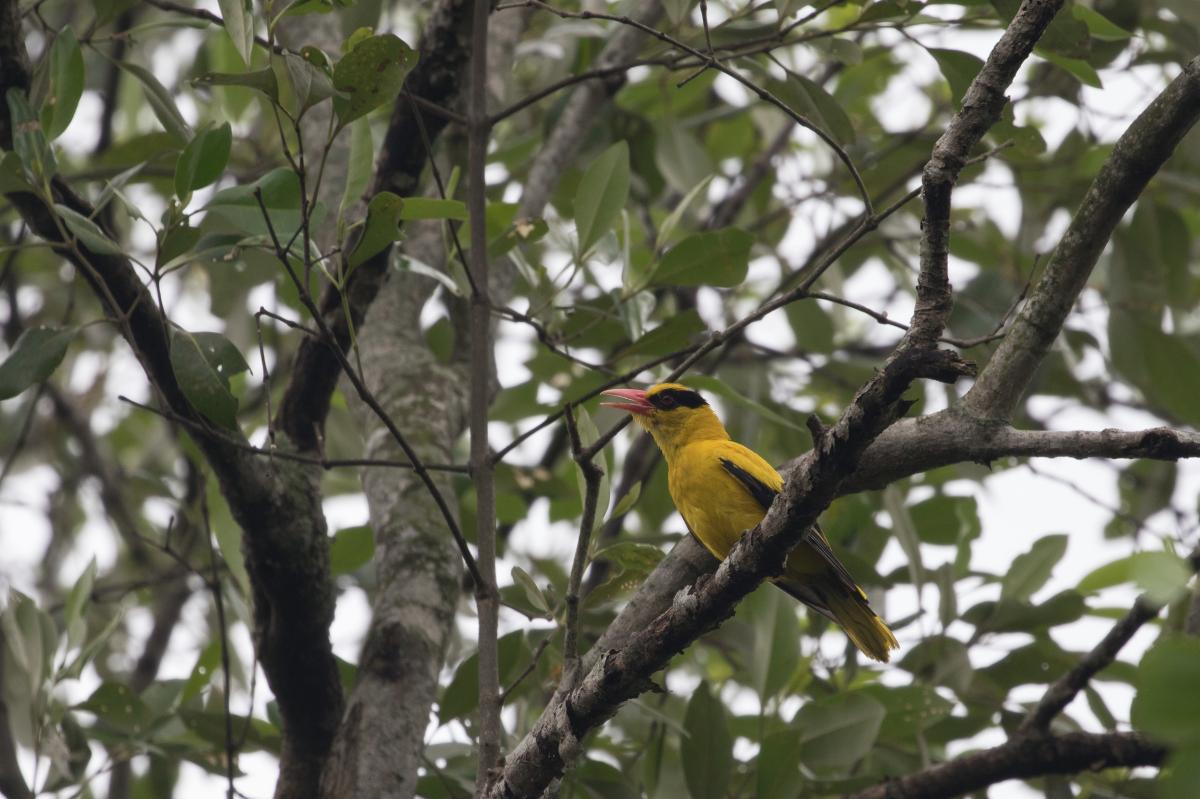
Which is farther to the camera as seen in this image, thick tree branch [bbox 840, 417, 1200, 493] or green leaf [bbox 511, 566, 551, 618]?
green leaf [bbox 511, 566, 551, 618]

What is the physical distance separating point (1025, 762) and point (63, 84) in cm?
273

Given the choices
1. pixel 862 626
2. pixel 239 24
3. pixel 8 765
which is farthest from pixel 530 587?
pixel 8 765

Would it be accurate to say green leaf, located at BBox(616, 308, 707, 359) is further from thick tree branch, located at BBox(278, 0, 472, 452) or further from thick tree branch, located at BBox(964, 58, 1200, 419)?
thick tree branch, located at BBox(964, 58, 1200, 419)

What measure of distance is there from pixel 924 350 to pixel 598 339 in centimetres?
237

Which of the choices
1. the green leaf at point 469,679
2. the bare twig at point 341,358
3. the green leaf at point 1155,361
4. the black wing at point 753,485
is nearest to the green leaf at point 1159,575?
the bare twig at point 341,358

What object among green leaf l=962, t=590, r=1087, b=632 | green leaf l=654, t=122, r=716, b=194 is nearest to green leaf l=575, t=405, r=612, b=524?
green leaf l=962, t=590, r=1087, b=632

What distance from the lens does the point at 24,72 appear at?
9.50 feet

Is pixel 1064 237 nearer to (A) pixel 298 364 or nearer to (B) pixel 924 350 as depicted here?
(B) pixel 924 350

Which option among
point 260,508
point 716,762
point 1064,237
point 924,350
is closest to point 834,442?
point 924,350

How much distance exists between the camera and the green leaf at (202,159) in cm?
283

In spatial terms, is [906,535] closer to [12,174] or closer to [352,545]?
[352,545]

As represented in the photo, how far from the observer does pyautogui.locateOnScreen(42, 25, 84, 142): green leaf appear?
9.61 ft

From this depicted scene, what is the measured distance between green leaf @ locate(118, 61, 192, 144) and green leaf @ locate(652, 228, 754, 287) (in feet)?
4.57

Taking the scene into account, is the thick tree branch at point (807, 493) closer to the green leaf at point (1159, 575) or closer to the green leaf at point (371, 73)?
the green leaf at point (371, 73)
